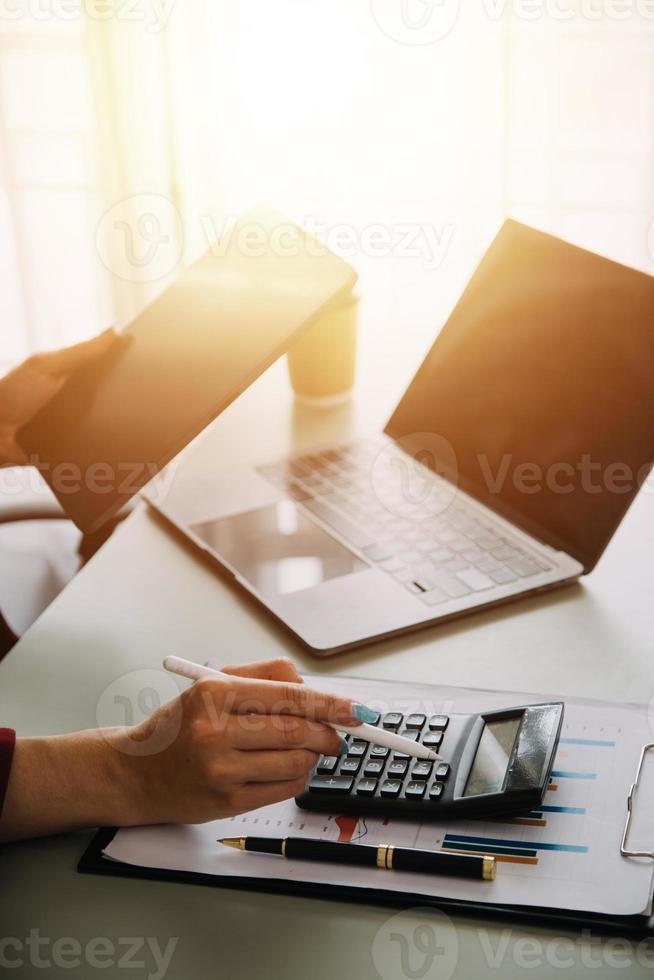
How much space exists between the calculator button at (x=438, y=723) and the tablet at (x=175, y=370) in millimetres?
365

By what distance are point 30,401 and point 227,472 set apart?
0.24 m

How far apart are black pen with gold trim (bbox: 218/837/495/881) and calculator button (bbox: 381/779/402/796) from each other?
1.6 inches

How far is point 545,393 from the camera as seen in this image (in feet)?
3.56

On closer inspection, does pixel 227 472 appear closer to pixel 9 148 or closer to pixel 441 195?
pixel 441 195

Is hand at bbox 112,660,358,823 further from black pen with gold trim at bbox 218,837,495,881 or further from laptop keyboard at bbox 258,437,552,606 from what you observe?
laptop keyboard at bbox 258,437,552,606

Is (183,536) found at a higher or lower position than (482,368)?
lower

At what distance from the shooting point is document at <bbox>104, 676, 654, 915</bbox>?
64 centimetres

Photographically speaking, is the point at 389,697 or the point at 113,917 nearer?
the point at 113,917

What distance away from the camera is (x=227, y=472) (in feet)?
4.02

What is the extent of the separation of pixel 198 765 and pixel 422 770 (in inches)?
6.2

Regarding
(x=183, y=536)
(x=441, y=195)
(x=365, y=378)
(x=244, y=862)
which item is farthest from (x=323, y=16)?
(x=244, y=862)

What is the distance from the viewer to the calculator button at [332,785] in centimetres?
72

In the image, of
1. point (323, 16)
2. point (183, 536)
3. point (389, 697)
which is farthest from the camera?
point (323, 16)

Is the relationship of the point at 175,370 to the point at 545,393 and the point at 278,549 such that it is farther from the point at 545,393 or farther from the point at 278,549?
Result: the point at 545,393
